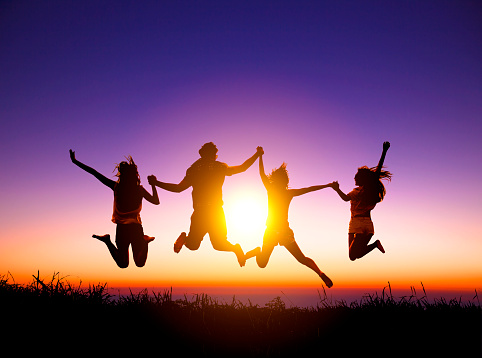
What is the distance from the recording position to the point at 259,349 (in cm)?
539

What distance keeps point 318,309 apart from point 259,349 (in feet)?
10.0

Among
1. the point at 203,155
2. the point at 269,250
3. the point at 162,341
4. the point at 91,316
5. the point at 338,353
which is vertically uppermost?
the point at 203,155

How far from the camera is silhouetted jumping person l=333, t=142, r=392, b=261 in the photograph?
33.4 ft

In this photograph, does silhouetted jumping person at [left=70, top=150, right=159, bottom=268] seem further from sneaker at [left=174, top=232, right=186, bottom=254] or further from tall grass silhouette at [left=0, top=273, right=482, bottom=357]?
tall grass silhouette at [left=0, top=273, right=482, bottom=357]

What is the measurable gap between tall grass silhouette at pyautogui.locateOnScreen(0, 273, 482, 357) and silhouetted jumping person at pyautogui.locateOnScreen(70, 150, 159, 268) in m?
2.21

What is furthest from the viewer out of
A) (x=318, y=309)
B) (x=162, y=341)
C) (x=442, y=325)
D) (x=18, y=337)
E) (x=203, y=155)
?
(x=203, y=155)

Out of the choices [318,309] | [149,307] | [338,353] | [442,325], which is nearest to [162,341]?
[149,307]

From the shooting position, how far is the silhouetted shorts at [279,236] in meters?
10.1

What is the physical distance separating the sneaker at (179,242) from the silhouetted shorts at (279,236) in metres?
2.34

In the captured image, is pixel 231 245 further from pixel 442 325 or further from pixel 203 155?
pixel 442 325

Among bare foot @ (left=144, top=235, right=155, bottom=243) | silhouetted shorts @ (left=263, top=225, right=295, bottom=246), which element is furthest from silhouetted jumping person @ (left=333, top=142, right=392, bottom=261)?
bare foot @ (left=144, top=235, right=155, bottom=243)

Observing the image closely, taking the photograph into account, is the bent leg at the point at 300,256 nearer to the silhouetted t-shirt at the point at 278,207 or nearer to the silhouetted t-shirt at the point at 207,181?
the silhouetted t-shirt at the point at 278,207

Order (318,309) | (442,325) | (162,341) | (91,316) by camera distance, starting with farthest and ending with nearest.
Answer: (318,309) < (442,325) < (91,316) < (162,341)

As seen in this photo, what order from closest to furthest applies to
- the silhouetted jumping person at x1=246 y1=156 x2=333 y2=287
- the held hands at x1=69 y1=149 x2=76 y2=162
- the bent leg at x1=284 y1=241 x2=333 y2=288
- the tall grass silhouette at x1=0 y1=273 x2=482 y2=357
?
the tall grass silhouette at x1=0 y1=273 x2=482 y2=357, the held hands at x1=69 y1=149 x2=76 y2=162, the bent leg at x1=284 y1=241 x2=333 y2=288, the silhouetted jumping person at x1=246 y1=156 x2=333 y2=287
